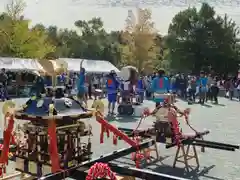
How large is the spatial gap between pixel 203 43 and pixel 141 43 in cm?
935

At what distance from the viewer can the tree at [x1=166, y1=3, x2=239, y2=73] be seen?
38.2 m

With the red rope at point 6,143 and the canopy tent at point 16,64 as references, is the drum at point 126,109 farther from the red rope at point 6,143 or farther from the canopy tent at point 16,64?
the red rope at point 6,143

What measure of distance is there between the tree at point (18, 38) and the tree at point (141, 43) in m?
12.9

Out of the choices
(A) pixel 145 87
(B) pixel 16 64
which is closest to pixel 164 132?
(A) pixel 145 87

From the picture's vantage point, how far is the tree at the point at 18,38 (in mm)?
35281

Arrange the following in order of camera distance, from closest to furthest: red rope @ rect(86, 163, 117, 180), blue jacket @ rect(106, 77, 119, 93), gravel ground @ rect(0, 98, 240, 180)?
red rope @ rect(86, 163, 117, 180), gravel ground @ rect(0, 98, 240, 180), blue jacket @ rect(106, 77, 119, 93)

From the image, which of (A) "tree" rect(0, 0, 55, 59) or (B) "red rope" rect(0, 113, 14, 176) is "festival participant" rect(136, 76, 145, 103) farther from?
(A) "tree" rect(0, 0, 55, 59)

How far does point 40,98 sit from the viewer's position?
3.31 m

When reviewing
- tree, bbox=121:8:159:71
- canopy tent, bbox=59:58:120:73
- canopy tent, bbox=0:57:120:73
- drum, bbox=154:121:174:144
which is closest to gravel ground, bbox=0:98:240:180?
drum, bbox=154:121:174:144

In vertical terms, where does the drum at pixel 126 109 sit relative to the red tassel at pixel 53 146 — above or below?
below

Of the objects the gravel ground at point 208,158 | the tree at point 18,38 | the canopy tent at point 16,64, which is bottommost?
the gravel ground at point 208,158

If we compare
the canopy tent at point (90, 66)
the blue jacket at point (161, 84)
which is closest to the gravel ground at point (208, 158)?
the blue jacket at point (161, 84)

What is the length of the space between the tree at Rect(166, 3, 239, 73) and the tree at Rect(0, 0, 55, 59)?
14.9m

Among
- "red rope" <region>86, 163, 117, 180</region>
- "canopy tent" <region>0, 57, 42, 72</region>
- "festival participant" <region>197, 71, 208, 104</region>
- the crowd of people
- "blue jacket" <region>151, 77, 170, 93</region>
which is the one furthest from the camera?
"canopy tent" <region>0, 57, 42, 72</region>
